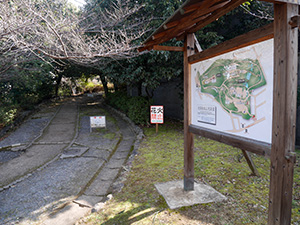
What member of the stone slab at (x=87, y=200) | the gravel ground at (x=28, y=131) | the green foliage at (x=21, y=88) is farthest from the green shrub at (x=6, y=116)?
the stone slab at (x=87, y=200)

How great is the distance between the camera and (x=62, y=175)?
4891 millimetres

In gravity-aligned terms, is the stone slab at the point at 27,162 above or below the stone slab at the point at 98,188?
above

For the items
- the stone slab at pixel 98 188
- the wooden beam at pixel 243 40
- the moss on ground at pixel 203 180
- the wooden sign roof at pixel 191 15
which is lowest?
the stone slab at pixel 98 188

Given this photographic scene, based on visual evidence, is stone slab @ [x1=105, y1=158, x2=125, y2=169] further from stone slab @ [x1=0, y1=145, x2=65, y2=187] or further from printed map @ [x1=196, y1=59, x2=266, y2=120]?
printed map @ [x1=196, y1=59, x2=266, y2=120]

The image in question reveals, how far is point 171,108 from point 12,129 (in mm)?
8344

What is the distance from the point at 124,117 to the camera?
11703 mm

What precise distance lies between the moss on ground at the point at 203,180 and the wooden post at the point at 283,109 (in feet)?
4.02

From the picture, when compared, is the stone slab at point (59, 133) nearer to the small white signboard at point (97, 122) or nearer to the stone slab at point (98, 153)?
the small white signboard at point (97, 122)

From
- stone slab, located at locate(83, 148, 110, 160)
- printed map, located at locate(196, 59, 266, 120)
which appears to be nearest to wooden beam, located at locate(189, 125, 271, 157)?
printed map, located at locate(196, 59, 266, 120)

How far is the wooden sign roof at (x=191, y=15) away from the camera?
2.07 m

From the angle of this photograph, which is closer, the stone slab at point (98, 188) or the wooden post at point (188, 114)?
the wooden post at point (188, 114)

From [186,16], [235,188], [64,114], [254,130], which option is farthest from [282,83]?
[64,114]

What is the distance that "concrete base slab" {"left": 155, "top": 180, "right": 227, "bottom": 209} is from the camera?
320 cm

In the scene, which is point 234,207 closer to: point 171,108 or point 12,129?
point 171,108
